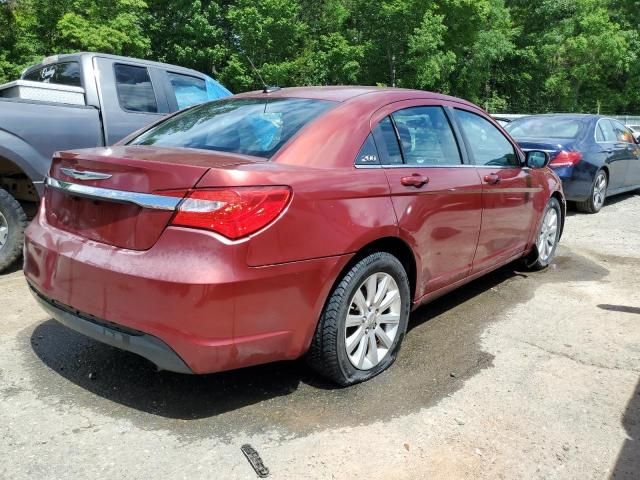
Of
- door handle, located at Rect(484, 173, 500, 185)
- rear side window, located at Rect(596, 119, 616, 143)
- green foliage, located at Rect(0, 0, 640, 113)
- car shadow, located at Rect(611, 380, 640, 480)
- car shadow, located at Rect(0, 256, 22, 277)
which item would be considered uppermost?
green foliage, located at Rect(0, 0, 640, 113)

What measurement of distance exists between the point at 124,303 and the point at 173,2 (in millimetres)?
36877

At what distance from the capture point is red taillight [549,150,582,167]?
27.2 ft

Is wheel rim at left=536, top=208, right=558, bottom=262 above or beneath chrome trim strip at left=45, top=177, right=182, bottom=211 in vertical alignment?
beneath

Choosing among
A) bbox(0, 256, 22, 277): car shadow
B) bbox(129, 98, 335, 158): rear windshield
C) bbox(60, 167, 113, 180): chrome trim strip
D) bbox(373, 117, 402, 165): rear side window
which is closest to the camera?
bbox(60, 167, 113, 180): chrome trim strip

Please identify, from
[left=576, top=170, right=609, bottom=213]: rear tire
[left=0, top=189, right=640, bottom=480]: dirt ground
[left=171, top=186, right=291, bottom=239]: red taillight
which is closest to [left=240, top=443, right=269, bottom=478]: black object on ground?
[left=0, top=189, right=640, bottom=480]: dirt ground

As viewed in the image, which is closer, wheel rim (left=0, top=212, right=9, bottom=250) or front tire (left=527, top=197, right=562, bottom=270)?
wheel rim (left=0, top=212, right=9, bottom=250)

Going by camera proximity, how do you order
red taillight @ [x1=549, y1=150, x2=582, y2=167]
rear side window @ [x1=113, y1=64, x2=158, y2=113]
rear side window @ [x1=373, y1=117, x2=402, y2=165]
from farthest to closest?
red taillight @ [x1=549, y1=150, x2=582, y2=167] < rear side window @ [x1=113, y1=64, x2=158, y2=113] < rear side window @ [x1=373, y1=117, x2=402, y2=165]

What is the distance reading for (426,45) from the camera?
3653cm

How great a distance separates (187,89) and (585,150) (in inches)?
223

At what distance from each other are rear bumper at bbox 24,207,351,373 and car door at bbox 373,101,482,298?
2.37 feet

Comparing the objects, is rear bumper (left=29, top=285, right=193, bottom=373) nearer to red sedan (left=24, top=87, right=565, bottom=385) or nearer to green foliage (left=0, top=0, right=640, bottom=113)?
red sedan (left=24, top=87, right=565, bottom=385)

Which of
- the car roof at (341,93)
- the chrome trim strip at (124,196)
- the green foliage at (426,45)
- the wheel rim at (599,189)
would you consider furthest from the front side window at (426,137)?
the green foliage at (426,45)

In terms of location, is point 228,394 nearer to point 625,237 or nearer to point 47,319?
point 47,319

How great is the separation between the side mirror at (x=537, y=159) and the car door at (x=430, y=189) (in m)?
1.17
